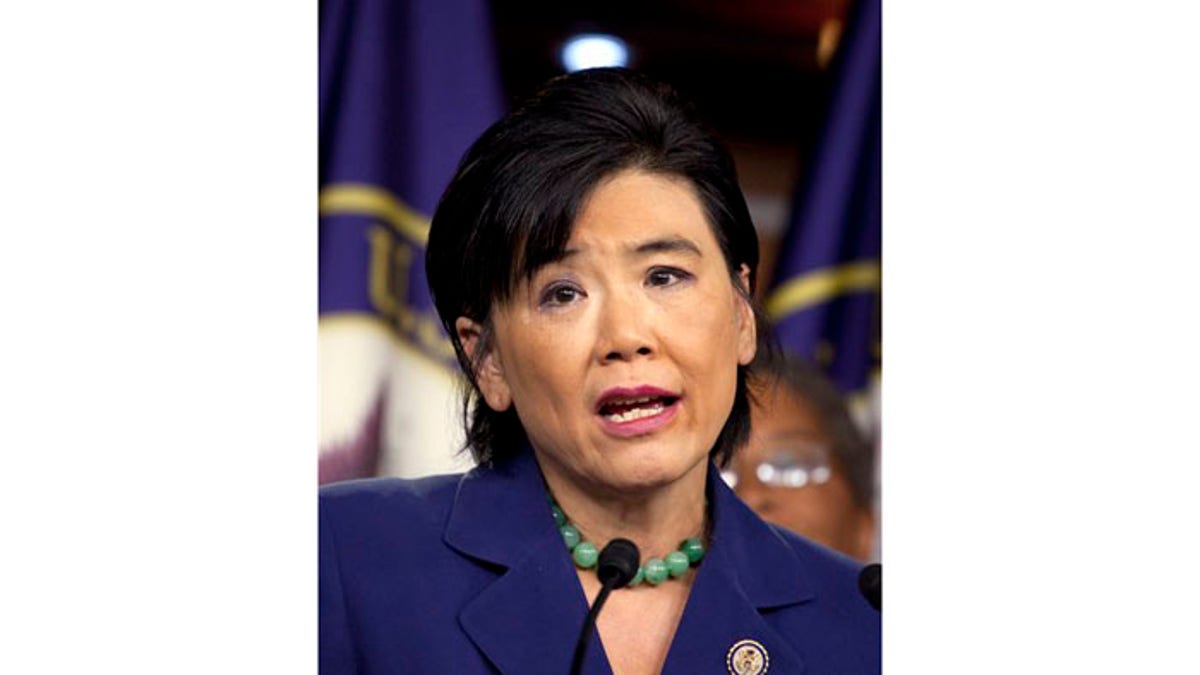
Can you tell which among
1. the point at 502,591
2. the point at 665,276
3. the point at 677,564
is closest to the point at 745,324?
the point at 665,276

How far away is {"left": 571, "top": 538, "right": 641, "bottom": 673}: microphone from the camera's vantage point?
5.19 ft

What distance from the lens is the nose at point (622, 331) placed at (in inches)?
63.5

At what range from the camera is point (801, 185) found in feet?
5.85

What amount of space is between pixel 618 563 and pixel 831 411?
30 cm

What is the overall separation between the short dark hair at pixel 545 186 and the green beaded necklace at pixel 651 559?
84 millimetres

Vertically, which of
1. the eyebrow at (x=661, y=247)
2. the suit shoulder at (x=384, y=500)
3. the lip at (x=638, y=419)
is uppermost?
the eyebrow at (x=661, y=247)

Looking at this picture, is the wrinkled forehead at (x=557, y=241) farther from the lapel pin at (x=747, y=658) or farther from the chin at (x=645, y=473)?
the lapel pin at (x=747, y=658)

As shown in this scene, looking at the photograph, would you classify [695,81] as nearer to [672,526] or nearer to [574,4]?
[574,4]

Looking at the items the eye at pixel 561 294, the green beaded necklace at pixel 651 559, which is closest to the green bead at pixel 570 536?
the green beaded necklace at pixel 651 559

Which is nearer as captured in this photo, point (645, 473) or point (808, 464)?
point (645, 473)

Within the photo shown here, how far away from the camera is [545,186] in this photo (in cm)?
162

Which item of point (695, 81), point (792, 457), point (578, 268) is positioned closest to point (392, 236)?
point (578, 268)

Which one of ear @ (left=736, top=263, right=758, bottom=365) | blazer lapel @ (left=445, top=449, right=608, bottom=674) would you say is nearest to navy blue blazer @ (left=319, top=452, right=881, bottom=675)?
blazer lapel @ (left=445, top=449, right=608, bottom=674)

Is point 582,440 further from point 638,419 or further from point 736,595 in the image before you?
point 736,595
